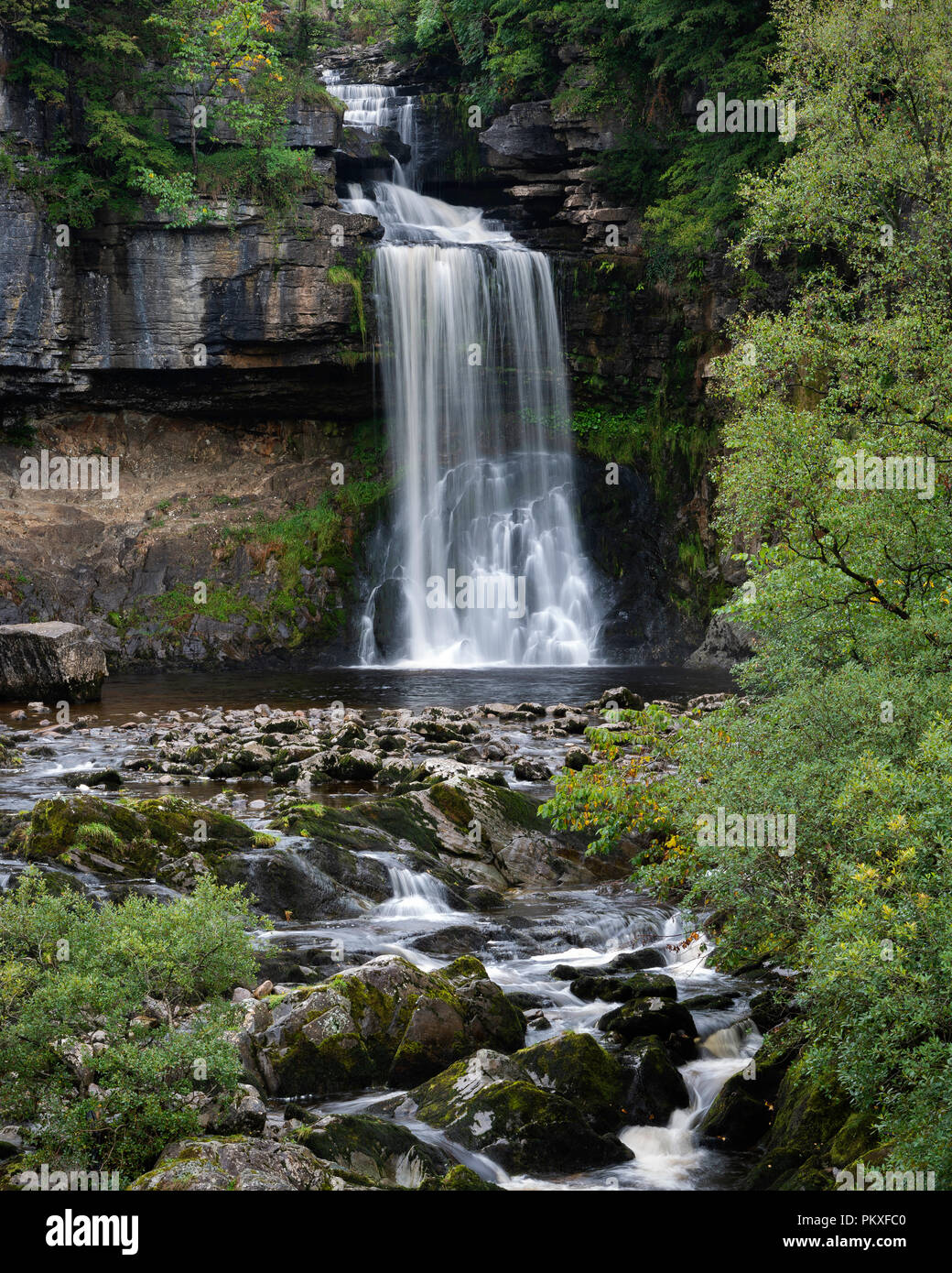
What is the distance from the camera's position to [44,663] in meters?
24.3

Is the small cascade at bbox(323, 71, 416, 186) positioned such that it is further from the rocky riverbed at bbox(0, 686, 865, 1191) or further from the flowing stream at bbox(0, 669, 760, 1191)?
the rocky riverbed at bbox(0, 686, 865, 1191)

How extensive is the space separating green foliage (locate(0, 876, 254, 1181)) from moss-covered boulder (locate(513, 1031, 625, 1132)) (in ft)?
7.17

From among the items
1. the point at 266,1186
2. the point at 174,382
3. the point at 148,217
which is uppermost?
the point at 148,217

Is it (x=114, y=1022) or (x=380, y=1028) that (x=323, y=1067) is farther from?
(x=114, y=1022)

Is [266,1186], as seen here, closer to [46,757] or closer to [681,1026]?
[681,1026]

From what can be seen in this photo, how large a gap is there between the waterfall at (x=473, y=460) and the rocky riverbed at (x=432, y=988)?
60.7ft

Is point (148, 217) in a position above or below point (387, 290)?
Answer: above

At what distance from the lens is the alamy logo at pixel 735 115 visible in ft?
100.0

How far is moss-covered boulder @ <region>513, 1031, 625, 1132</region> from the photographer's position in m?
7.50

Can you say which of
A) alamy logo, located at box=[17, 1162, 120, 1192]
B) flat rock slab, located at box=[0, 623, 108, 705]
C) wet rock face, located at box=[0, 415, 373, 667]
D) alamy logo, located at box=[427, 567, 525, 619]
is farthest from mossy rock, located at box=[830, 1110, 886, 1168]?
wet rock face, located at box=[0, 415, 373, 667]

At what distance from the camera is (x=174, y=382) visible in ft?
119

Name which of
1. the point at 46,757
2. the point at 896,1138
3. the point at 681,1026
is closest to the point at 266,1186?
the point at 896,1138

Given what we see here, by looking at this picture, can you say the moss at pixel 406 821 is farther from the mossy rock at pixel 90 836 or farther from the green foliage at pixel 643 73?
the green foliage at pixel 643 73

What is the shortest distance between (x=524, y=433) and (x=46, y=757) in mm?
23617
